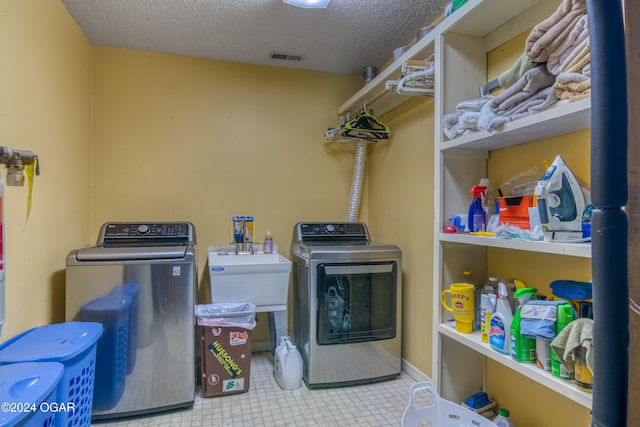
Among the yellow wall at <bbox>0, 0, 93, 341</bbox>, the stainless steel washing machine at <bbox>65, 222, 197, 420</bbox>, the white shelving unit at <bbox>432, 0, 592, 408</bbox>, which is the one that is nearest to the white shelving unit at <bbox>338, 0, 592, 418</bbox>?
the white shelving unit at <bbox>432, 0, 592, 408</bbox>

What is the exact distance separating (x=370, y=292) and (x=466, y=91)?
4.64ft

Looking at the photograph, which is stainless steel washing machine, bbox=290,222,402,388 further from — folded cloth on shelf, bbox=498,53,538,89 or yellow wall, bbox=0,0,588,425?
folded cloth on shelf, bbox=498,53,538,89

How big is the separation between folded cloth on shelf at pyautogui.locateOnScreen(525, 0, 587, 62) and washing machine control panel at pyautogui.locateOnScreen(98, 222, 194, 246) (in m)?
2.34

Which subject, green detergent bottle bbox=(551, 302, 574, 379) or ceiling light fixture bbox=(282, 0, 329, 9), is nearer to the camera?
green detergent bottle bbox=(551, 302, 574, 379)

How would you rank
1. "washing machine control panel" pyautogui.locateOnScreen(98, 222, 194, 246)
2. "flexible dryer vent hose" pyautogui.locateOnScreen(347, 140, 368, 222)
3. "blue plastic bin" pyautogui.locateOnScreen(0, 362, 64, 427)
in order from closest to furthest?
1. "blue plastic bin" pyautogui.locateOnScreen(0, 362, 64, 427)
2. "washing machine control panel" pyautogui.locateOnScreen(98, 222, 194, 246)
3. "flexible dryer vent hose" pyautogui.locateOnScreen(347, 140, 368, 222)

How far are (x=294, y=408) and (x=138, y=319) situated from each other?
1.04m

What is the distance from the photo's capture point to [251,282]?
2426 millimetres

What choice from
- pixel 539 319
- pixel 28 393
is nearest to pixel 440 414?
pixel 539 319

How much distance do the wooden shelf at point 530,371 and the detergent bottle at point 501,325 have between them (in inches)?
1.1

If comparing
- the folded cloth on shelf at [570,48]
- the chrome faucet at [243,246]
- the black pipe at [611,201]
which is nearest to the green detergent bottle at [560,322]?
the black pipe at [611,201]

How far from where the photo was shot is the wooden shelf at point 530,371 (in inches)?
43.1

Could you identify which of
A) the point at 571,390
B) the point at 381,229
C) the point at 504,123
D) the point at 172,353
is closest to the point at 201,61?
the point at 381,229

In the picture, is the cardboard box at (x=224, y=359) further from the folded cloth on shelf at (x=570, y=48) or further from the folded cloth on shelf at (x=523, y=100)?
the folded cloth on shelf at (x=570, y=48)

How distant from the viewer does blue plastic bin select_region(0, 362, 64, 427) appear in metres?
0.96
